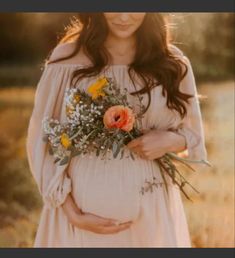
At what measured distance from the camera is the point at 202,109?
2.72 meters

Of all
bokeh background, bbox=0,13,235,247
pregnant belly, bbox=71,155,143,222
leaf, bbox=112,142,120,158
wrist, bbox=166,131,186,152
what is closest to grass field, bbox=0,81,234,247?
bokeh background, bbox=0,13,235,247

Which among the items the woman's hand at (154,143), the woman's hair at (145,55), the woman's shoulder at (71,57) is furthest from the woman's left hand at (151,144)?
the woman's shoulder at (71,57)

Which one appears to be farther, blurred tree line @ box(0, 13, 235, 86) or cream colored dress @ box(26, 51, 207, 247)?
blurred tree line @ box(0, 13, 235, 86)

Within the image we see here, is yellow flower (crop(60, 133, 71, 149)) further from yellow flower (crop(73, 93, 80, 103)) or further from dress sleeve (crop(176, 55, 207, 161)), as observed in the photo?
dress sleeve (crop(176, 55, 207, 161))

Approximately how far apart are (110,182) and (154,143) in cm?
20

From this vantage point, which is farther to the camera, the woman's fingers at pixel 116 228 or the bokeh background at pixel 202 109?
the bokeh background at pixel 202 109

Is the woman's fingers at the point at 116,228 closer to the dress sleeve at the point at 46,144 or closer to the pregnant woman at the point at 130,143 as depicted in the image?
the pregnant woman at the point at 130,143

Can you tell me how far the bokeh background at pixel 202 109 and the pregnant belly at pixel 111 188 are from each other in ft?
0.73

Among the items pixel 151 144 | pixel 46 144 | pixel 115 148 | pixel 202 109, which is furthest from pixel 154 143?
pixel 46 144

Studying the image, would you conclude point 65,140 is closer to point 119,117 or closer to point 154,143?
point 119,117

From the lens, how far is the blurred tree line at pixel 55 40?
2.70 metres

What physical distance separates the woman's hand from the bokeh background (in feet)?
0.50

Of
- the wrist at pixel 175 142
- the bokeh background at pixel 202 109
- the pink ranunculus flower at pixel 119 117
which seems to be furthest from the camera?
the bokeh background at pixel 202 109

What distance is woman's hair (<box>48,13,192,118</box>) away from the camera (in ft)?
8.55
